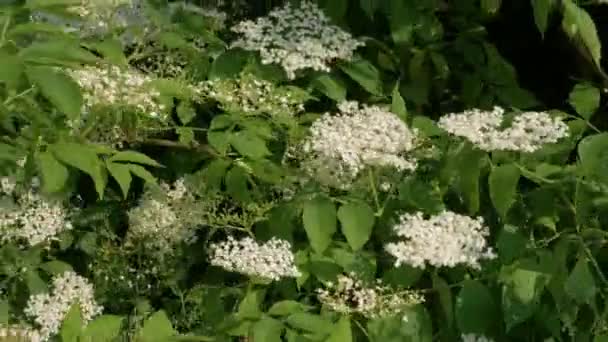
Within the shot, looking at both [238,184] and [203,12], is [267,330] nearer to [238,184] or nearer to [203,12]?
[238,184]

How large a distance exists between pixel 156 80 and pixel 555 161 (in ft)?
3.06

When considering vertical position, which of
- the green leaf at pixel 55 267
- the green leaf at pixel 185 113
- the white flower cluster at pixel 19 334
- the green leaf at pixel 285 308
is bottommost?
the green leaf at pixel 55 267

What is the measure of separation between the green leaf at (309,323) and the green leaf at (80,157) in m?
0.44

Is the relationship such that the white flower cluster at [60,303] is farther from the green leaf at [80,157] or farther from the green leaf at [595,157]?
the green leaf at [595,157]

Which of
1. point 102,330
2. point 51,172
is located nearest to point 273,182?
point 51,172

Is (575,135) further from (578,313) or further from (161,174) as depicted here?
(161,174)

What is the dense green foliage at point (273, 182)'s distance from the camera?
6.52 feet

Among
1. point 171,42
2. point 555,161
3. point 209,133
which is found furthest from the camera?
point 171,42

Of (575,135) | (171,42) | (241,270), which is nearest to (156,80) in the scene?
(171,42)

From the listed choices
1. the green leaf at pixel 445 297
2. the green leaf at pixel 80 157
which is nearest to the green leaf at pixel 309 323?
the green leaf at pixel 445 297

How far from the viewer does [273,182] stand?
237 cm

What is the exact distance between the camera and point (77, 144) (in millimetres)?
2080

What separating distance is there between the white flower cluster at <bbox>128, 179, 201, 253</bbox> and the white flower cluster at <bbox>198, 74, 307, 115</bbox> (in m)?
0.29

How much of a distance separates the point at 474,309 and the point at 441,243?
0.14 metres
